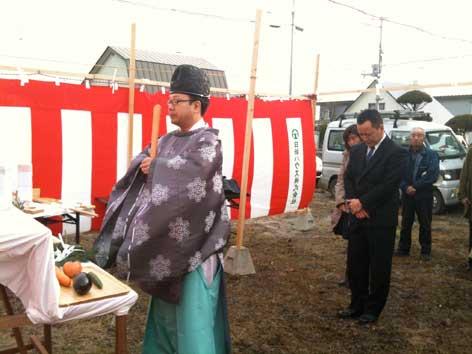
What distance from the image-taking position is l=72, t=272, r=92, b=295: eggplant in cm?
186

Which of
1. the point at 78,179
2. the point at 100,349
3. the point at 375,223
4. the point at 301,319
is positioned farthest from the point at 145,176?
the point at 78,179

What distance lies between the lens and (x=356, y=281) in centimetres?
384

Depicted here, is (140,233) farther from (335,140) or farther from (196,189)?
(335,140)

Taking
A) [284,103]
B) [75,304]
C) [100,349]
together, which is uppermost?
[284,103]

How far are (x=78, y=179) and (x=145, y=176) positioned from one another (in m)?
2.69

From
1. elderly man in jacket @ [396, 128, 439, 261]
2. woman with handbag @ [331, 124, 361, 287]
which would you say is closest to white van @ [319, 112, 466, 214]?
elderly man in jacket @ [396, 128, 439, 261]

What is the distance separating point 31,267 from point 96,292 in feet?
1.17

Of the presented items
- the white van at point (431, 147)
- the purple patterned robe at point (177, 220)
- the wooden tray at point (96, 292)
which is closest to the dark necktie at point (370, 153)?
the purple patterned robe at point (177, 220)

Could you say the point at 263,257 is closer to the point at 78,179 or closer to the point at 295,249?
the point at 295,249

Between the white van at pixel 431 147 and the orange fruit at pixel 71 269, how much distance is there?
25.5ft

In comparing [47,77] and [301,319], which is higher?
[47,77]

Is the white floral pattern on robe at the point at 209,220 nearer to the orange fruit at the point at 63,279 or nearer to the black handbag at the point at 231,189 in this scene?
the orange fruit at the point at 63,279

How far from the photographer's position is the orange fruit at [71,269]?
197 centimetres

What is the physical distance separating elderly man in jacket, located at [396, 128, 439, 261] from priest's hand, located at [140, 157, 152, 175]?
442 centimetres
